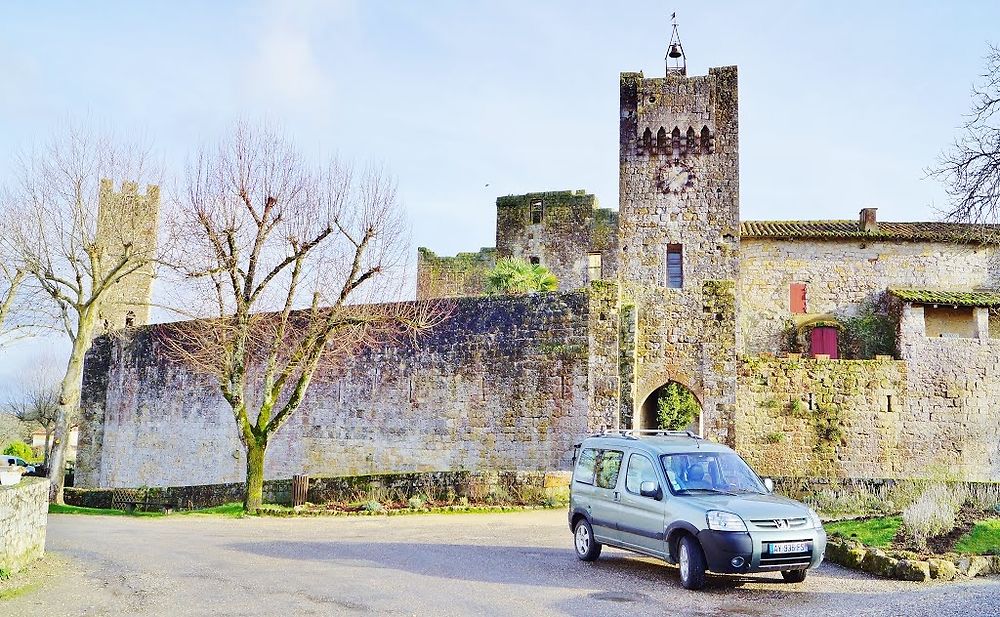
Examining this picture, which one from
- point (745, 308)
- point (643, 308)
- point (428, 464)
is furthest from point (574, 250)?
point (428, 464)

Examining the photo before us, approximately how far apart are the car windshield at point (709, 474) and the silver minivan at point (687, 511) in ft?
0.04

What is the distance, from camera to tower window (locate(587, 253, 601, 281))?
36.2m

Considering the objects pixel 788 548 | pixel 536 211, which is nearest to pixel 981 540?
pixel 788 548

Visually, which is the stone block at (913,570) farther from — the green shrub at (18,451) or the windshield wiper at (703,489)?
the green shrub at (18,451)

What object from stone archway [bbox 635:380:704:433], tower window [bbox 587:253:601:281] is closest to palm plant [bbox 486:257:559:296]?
stone archway [bbox 635:380:704:433]

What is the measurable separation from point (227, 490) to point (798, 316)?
66.1 ft

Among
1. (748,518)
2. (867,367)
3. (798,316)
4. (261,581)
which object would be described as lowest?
(261,581)

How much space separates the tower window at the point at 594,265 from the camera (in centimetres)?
3616

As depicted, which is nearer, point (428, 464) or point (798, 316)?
point (428, 464)

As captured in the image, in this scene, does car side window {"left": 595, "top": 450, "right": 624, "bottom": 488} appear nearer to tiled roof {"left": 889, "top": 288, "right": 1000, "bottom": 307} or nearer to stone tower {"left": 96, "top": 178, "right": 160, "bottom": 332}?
stone tower {"left": 96, "top": 178, "right": 160, "bottom": 332}

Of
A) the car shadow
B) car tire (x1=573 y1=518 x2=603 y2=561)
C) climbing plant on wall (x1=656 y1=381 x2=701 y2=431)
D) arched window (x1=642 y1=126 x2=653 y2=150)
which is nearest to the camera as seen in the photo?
the car shadow

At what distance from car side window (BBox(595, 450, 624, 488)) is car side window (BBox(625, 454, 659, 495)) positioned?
20 centimetres

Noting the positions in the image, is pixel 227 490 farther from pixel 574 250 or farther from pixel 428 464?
pixel 574 250

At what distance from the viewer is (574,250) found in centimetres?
3628
